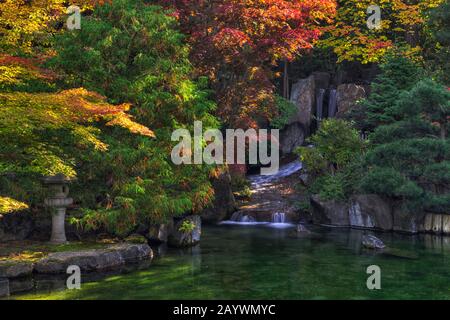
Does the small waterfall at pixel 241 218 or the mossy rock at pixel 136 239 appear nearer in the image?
the mossy rock at pixel 136 239

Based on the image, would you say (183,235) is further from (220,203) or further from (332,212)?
(332,212)

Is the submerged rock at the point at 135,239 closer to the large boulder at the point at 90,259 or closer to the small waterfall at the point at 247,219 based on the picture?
the large boulder at the point at 90,259

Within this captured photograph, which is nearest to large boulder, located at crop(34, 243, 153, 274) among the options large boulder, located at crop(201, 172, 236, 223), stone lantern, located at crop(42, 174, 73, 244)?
stone lantern, located at crop(42, 174, 73, 244)

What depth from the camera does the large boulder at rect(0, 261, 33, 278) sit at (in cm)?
1288

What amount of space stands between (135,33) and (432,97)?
10.5 m

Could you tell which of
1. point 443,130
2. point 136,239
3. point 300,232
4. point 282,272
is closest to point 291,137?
point 443,130

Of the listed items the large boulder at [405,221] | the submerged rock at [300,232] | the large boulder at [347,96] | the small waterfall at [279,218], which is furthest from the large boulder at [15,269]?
the large boulder at [347,96]

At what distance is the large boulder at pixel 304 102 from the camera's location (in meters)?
32.6

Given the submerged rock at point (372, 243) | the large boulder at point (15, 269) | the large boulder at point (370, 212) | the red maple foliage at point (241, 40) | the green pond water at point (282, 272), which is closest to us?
the green pond water at point (282, 272)

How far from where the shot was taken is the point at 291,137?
32625 millimetres

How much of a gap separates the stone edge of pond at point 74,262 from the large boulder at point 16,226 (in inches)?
106

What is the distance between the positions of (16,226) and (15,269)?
11.3ft
